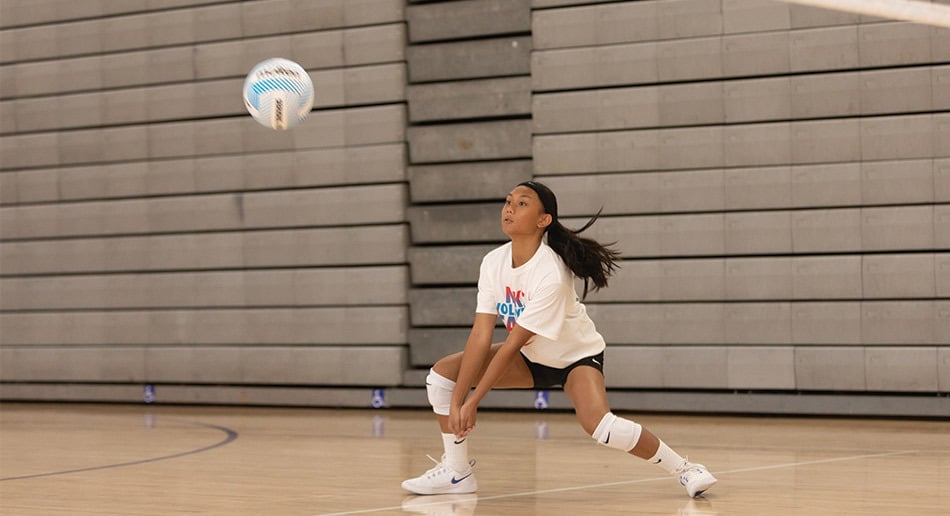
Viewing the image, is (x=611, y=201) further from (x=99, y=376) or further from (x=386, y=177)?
(x=99, y=376)

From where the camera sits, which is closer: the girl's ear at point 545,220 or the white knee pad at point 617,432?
the white knee pad at point 617,432

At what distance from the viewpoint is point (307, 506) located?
5.39m

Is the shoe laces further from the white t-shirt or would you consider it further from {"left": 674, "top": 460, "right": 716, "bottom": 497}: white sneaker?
the white t-shirt

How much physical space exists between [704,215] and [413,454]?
3.72m

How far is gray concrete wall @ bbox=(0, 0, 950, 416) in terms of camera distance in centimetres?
968

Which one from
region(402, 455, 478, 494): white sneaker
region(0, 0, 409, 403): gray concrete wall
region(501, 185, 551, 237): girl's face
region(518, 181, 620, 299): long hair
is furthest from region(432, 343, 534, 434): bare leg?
region(0, 0, 409, 403): gray concrete wall

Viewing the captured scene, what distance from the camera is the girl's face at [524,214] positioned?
5.70 metres

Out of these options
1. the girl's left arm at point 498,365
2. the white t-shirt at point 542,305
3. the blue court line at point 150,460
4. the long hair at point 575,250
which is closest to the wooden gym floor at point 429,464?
the blue court line at point 150,460

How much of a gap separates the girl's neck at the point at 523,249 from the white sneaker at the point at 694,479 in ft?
3.98

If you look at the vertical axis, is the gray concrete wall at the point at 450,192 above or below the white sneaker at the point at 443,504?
above

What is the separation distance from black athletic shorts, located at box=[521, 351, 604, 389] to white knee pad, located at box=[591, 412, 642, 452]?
36cm

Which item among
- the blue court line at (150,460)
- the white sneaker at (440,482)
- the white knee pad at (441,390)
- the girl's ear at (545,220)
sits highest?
the girl's ear at (545,220)

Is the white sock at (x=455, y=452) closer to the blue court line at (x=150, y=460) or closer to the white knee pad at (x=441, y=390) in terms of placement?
the white knee pad at (x=441, y=390)

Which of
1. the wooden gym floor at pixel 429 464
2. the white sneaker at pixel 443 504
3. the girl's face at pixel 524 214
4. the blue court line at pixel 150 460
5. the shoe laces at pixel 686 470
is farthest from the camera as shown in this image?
the blue court line at pixel 150 460
